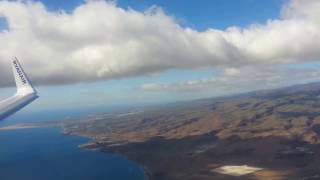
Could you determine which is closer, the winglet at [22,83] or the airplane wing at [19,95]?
the airplane wing at [19,95]

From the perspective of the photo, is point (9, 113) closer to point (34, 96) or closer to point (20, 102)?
point (20, 102)

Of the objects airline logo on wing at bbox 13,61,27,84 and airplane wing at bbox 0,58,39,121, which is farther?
airline logo on wing at bbox 13,61,27,84

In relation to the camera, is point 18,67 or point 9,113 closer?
point 9,113

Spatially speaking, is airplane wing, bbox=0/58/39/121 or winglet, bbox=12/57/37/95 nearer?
airplane wing, bbox=0/58/39/121

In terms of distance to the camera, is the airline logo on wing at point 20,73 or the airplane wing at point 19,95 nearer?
the airplane wing at point 19,95

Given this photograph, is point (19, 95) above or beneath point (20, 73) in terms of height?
beneath

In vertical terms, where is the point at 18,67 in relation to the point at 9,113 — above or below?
above

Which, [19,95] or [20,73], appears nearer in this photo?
[20,73]

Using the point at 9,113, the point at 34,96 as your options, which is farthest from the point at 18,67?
the point at 9,113
